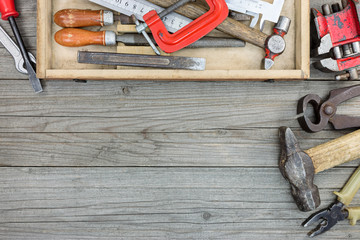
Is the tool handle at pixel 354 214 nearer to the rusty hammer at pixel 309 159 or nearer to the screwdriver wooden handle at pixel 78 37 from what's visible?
the rusty hammer at pixel 309 159

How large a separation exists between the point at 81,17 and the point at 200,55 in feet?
1.44

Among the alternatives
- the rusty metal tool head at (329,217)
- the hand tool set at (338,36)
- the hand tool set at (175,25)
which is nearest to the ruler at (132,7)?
the hand tool set at (175,25)

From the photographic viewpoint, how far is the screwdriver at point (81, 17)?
1040mm

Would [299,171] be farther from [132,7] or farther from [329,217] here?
[132,7]

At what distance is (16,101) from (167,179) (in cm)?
67

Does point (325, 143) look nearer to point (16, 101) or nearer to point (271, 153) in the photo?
Answer: point (271, 153)

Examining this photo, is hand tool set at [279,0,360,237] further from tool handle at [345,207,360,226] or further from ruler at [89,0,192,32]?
ruler at [89,0,192,32]

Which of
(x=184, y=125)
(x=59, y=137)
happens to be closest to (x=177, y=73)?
(x=184, y=125)

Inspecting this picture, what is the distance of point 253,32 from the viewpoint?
1065 mm

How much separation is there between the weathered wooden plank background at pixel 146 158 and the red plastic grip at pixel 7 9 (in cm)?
6

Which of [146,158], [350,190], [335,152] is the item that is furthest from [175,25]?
[350,190]

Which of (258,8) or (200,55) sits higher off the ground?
(258,8)

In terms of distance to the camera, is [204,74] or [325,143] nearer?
[204,74]

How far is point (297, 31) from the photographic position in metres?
1.10
